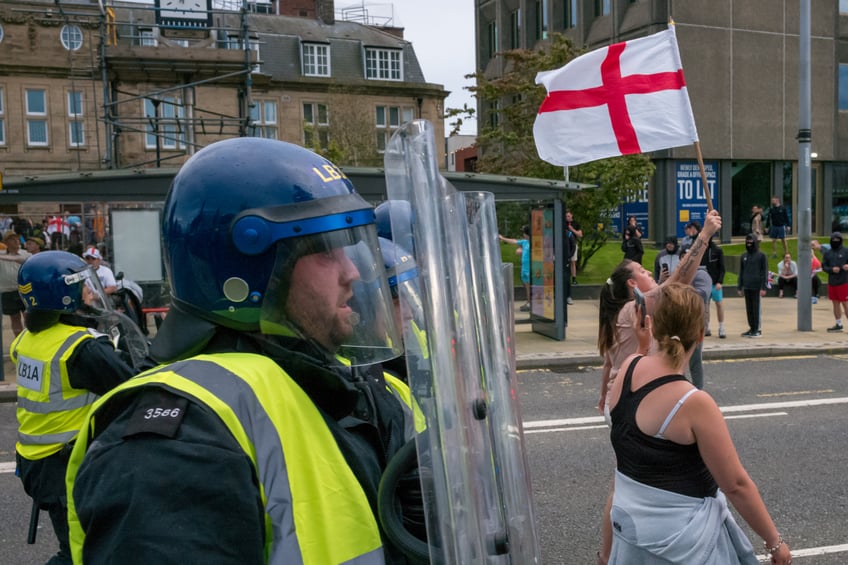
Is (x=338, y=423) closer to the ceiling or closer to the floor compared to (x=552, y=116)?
closer to the floor

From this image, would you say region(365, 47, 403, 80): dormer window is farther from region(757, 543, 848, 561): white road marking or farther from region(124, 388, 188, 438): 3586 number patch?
region(124, 388, 188, 438): 3586 number patch

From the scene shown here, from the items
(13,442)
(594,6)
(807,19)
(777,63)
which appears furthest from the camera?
(594,6)

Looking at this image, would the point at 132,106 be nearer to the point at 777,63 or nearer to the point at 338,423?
the point at 777,63

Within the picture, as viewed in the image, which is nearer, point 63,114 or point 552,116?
point 552,116

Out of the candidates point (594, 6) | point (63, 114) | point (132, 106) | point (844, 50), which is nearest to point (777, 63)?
point (844, 50)

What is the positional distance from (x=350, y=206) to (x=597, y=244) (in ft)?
69.9

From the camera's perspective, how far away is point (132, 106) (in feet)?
104

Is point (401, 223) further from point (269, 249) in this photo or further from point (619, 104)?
point (619, 104)

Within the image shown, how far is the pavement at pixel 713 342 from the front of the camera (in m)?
12.0

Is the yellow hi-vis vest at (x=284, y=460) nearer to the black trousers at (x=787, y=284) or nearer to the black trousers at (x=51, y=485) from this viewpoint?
the black trousers at (x=51, y=485)

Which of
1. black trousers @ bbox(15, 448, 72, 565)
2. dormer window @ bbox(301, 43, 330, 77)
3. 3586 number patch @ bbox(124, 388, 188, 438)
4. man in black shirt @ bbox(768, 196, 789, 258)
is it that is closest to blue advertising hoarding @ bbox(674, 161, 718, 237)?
man in black shirt @ bbox(768, 196, 789, 258)

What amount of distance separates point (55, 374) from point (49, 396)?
102mm

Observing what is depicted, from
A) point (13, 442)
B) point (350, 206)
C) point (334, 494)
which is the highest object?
point (350, 206)

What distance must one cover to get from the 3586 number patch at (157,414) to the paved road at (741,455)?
12.7 ft
